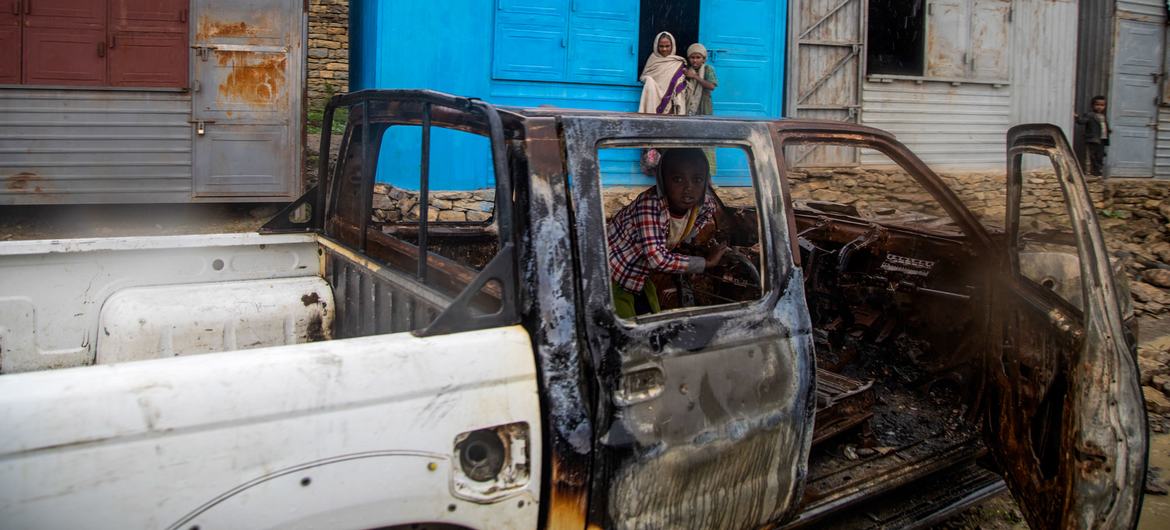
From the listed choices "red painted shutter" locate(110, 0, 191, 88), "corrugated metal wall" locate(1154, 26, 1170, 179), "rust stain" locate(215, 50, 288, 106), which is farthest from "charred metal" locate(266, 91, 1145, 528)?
"corrugated metal wall" locate(1154, 26, 1170, 179)

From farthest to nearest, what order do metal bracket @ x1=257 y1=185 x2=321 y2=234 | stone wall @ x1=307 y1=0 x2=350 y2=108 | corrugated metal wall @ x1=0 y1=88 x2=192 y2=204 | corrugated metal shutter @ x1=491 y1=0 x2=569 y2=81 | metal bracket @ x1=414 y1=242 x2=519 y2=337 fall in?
corrugated metal shutter @ x1=491 y1=0 x2=569 y2=81, stone wall @ x1=307 y1=0 x2=350 y2=108, corrugated metal wall @ x1=0 y1=88 x2=192 y2=204, metal bracket @ x1=257 y1=185 x2=321 y2=234, metal bracket @ x1=414 y1=242 x2=519 y2=337

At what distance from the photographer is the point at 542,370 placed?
2082mm

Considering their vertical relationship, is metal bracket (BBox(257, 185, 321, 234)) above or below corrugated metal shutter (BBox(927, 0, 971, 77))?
below

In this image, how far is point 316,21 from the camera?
8.51 metres

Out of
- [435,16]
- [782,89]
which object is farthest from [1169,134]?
[435,16]

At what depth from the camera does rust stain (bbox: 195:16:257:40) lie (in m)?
8.04

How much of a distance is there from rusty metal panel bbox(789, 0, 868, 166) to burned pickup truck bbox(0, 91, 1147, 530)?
7.15m

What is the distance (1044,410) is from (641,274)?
1482 millimetres

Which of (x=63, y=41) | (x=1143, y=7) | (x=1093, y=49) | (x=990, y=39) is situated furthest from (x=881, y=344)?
(x=1143, y=7)

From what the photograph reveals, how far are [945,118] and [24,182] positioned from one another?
11183 mm

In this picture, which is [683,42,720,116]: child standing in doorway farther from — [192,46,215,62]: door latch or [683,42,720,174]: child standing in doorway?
[192,46,215,62]: door latch

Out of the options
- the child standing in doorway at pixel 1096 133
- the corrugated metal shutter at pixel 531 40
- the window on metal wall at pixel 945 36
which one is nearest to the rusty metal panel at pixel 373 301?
the corrugated metal shutter at pixel 531 40

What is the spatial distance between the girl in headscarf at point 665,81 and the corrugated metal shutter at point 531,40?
1022mm

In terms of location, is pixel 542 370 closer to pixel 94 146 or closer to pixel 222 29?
pixel 222 29
